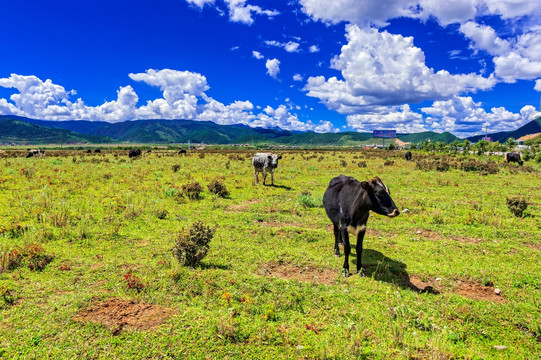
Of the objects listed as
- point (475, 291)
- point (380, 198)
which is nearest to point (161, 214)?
point (380, 198)

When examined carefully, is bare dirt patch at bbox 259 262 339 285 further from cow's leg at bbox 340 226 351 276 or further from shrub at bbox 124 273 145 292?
shrub at bbox 124 273 145 292

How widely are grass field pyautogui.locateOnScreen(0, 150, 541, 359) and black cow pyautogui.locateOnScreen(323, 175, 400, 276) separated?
0.90m

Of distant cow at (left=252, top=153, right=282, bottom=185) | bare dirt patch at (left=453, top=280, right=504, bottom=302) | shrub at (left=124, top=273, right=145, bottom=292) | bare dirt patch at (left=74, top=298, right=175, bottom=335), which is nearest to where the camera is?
bare dirt patch at (left=74, top=298, right=175, bottom=335)

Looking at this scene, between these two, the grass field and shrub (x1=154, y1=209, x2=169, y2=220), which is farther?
shrub (x1=154, y1=209, x2=169, y2=220)

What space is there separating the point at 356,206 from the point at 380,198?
648 mm

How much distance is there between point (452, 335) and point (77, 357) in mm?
6114

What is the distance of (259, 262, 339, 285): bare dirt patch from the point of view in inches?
262

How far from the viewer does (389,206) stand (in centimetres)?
619

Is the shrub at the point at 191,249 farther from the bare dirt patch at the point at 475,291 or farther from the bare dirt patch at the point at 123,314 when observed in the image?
the bare dirt patch at the point at 475,291

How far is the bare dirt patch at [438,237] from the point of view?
934 centimetres

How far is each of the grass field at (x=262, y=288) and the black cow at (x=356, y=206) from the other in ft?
2.96

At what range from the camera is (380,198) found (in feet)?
20.6

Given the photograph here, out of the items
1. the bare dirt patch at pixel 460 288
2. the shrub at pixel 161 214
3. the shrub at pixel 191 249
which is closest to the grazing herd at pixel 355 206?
the bare dirt patch at pixel 460 288

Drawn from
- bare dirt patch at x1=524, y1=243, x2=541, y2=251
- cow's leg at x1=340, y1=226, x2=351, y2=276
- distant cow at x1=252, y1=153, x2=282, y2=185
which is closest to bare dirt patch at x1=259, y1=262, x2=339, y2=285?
cow's leg at x1=340, y1=226, x2=351, y2=276
